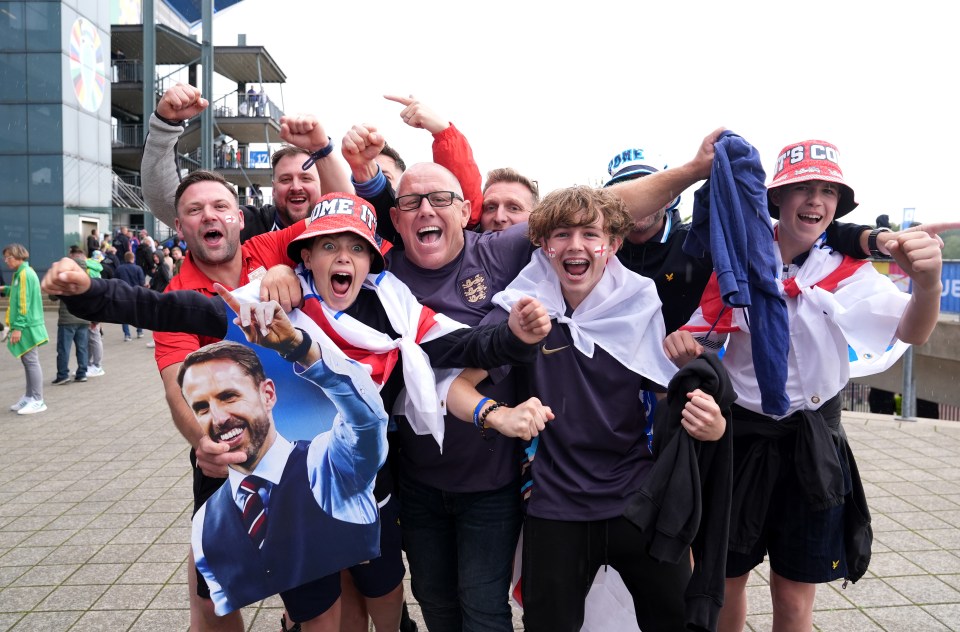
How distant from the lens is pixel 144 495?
578cm

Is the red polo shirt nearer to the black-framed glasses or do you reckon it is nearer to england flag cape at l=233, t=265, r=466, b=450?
england flag cape at l=233, t=265, r=466, b=450

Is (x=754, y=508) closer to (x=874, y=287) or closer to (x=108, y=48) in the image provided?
(x=874, y=287)

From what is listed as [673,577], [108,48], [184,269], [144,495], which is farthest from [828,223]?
[108,48]

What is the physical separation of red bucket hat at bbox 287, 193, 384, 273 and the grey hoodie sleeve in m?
0.80

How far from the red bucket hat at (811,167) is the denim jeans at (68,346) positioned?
11.1m

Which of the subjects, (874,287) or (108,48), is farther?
(108,48)

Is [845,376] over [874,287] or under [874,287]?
under

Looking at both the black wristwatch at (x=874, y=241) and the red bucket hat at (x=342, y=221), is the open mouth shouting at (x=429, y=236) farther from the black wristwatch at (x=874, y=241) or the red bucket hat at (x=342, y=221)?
the black wristwatch at (x=874, y=241)

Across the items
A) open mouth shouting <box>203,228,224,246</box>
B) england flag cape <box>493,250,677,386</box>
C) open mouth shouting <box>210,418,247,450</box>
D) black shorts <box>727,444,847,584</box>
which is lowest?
black shorts <box>727,444,847,584</box>

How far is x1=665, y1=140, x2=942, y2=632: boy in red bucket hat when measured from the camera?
2.56 metres

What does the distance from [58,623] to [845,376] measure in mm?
4201

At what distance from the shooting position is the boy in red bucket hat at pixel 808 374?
8.40 feet

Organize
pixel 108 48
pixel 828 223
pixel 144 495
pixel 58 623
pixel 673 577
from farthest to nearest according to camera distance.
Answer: pixel 108 48 < pixel 144 495 < pixel 58 623 < pixel 828 223 < pixel 673 577

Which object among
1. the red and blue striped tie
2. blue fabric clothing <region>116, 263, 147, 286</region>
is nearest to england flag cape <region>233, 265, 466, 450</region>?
the red and blue striped tie
